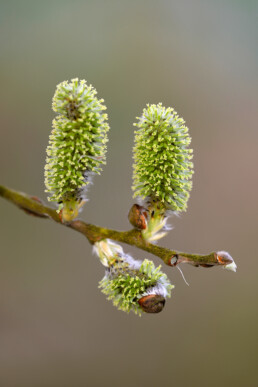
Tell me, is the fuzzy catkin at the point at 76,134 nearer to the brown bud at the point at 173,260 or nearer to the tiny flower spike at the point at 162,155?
the tiny flower spike at the point at 162,155

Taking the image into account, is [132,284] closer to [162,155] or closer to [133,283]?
[133,283]

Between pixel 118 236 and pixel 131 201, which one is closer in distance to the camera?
pixel 118 236

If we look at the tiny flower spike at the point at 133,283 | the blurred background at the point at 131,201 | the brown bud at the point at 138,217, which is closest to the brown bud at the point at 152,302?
the tiny flower spike at the point at 133,283

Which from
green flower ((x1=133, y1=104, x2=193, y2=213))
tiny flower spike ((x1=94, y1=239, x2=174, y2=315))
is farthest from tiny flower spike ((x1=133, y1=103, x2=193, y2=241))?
tiny flower spike ((x1=94, y1=239, x2=174, y2=315))

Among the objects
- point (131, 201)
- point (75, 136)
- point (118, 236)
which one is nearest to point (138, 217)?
point (118, 236)

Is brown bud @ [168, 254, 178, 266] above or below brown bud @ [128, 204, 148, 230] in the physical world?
below

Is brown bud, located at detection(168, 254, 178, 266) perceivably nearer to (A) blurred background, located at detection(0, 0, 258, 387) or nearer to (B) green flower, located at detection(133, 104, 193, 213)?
(B) green flower, located at detection(133, 104, 193, 213)

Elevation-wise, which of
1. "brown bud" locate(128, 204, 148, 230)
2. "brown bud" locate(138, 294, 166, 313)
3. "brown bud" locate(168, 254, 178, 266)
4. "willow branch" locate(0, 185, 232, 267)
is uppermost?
"brown bud" locate(128, 204, 148, 230)
